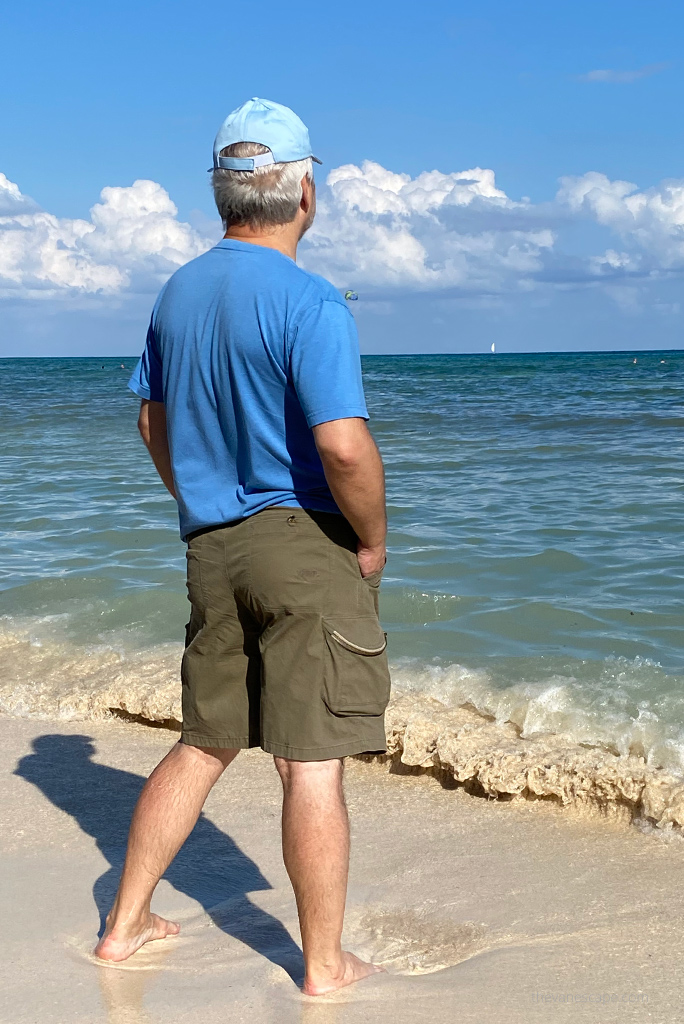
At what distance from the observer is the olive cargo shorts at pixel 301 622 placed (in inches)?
85.7

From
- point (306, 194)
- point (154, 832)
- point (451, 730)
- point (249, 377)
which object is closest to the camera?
point (249, 377)

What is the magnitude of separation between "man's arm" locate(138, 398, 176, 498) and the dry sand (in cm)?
117

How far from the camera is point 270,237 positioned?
2.21m

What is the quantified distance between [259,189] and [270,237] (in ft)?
0.35

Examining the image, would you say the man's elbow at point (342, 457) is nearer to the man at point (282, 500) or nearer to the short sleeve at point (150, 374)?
the man at point (282, 500)

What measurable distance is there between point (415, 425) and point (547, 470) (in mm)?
6628

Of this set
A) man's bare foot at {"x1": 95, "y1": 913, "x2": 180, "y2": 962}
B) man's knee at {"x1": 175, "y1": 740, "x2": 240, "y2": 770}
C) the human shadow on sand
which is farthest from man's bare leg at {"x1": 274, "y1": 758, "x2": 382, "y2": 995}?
man's bare foot at {"x1": 95, "y1": 913, "x2": 180, "y2": 962}

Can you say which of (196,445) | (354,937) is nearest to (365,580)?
(196,445)

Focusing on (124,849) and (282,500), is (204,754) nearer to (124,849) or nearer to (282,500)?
(282,500)

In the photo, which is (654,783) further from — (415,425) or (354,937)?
(415,425)

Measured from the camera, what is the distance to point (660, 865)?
2.93 meters

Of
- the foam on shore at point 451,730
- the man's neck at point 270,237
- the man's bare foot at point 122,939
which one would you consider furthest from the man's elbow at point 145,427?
the foam on shore at point 451,730

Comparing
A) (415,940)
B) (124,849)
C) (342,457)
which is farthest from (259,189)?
(124,849)

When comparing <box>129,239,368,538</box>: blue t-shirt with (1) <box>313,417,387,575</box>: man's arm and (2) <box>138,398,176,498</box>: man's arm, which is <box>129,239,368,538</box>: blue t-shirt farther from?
(2) <box>138,398,176,498</box>: man's arm
